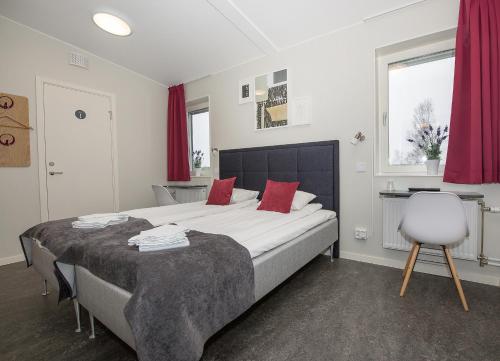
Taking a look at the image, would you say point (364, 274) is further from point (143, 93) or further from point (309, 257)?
point (143, 93)

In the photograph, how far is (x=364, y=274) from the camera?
247 cm

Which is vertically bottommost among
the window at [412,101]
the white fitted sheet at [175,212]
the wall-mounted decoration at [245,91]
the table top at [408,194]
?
the white fitted sheet at [175,212]

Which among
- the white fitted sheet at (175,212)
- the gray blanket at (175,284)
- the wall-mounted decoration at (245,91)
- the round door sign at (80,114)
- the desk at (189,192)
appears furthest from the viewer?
the desk at (189,192)

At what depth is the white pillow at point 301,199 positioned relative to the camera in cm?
274

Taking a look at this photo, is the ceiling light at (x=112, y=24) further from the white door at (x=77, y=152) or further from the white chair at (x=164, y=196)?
the white chair at (x=164, y=196)

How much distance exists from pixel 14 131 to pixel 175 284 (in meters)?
3.18

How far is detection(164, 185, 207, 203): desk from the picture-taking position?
13.7 feet


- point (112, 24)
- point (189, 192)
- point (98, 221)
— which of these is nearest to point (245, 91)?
point (112, 24)

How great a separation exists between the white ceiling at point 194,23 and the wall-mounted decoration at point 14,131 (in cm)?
97

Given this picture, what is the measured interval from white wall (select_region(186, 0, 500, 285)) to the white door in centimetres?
257

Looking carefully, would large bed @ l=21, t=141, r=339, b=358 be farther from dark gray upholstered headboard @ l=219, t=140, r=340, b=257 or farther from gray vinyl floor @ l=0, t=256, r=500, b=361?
gray vinyl floor @ l=0, t=256, r=500, b=361

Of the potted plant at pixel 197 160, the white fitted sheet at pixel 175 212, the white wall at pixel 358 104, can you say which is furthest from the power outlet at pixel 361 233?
the potted plant at pixel 197 160

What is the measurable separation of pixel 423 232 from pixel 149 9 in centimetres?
334

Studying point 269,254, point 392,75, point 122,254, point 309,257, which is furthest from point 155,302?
point 392,75
